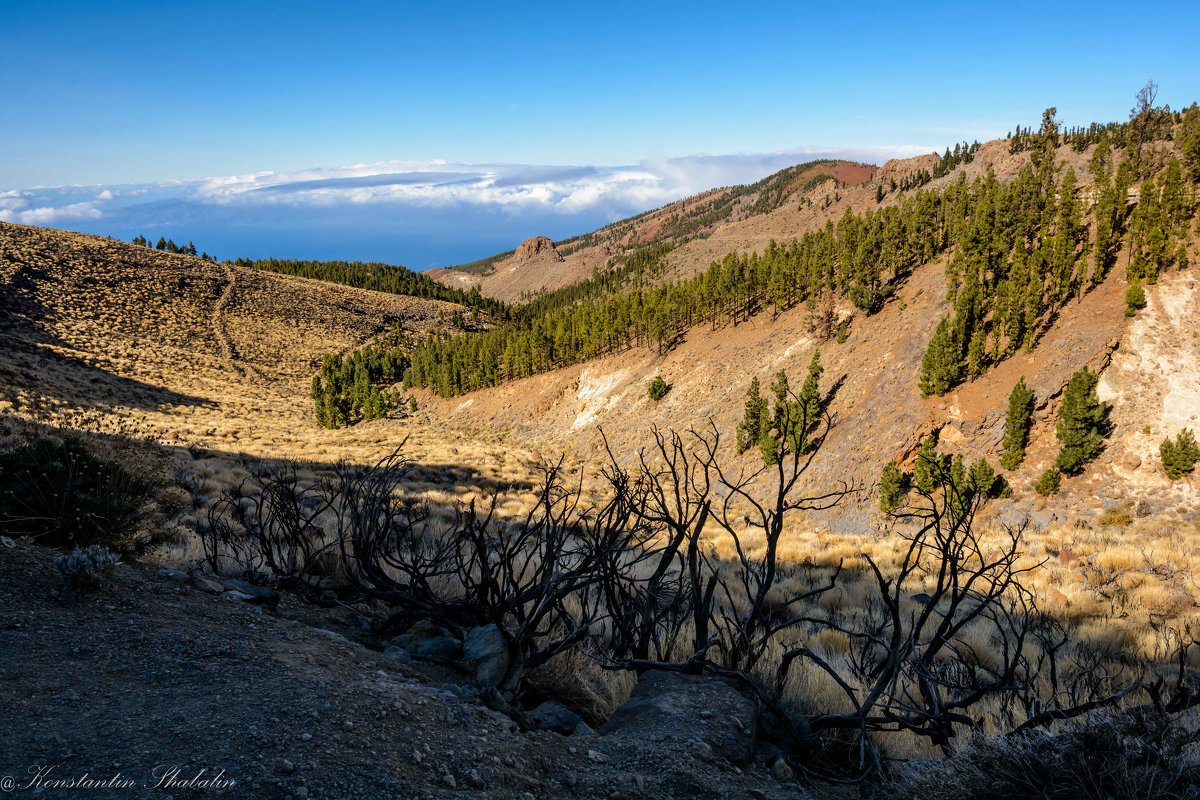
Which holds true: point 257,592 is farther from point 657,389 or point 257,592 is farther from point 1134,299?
point 657,389

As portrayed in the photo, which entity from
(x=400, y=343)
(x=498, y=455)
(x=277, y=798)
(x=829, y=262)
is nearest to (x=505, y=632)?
(x=277, y=798)

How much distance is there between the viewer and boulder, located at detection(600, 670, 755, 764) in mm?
3328

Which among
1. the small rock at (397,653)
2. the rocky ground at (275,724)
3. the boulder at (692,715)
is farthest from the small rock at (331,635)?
the boulder at (692,715)

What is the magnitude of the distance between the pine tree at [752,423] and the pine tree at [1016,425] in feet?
28.7

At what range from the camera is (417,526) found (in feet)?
38.3

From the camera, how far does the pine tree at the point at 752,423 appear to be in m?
24.1

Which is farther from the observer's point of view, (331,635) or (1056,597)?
(1056,597)

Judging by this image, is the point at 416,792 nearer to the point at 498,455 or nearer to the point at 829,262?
the point at 498,455

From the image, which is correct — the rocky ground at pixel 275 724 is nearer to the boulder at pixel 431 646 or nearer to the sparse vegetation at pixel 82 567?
the sparse vegetation at pixel 82 567

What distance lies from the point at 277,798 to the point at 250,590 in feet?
11.7

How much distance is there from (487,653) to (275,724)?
1668mm

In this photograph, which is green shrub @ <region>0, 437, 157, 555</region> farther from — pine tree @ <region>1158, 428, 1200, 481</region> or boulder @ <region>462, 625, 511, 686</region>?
pine tree @ <region>1158, 428, 1200, 481</region>

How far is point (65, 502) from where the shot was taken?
533 centimetres

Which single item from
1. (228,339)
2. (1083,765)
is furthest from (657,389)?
(228,339)
